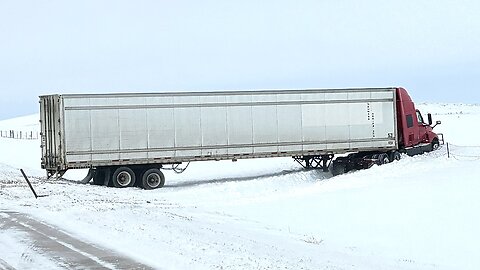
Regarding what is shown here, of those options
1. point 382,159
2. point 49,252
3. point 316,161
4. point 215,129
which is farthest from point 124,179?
point 49,252

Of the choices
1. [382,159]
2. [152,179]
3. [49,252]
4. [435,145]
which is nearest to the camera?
[49,252]

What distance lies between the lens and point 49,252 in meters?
11.7

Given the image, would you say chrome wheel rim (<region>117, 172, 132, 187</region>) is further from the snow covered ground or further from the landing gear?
the landing gear

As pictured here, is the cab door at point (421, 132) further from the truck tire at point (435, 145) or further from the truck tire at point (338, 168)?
the truck tire at point (338, 168)

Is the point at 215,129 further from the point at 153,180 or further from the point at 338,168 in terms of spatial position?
the point at 338,168

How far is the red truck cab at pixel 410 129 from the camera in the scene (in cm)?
3362

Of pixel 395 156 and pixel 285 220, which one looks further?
pixel 395 156

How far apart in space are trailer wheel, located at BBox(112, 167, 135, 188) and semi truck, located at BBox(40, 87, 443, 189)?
0.04m

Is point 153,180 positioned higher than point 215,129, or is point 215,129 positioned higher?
point 215,129

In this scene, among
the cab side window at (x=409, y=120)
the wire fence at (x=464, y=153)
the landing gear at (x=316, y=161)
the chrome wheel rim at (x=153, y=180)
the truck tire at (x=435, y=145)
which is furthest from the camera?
the truck tire at (x=435, y=145)

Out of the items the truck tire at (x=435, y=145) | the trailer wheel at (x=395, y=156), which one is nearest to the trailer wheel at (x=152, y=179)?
the trailer wheel at (x=395, y=156)

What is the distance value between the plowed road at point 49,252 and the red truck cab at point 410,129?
21917 millimetres

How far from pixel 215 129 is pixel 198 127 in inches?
29.4

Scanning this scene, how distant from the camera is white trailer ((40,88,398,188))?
90.8ft
